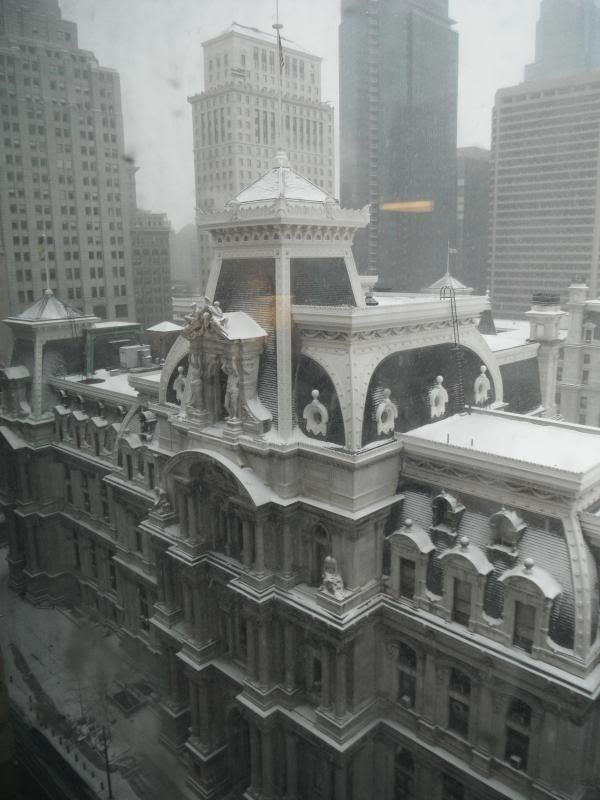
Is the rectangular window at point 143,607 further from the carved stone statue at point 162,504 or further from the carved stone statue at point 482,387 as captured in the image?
the carved stone statue at point 482,387

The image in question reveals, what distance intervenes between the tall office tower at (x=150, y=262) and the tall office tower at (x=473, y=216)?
4712 cm

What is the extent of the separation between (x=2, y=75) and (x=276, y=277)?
1993 cm

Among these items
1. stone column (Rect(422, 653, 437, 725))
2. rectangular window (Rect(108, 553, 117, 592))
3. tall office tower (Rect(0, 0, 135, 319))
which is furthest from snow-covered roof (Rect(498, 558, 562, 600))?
rectangular window (Rect(108, 553, 117, 592))

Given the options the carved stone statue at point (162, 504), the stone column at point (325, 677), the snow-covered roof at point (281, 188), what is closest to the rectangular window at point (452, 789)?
the stone column at point (325, 677)

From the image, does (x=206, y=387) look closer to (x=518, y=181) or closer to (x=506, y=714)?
(x=506, y=714)

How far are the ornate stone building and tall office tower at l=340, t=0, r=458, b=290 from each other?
16825 millimetres

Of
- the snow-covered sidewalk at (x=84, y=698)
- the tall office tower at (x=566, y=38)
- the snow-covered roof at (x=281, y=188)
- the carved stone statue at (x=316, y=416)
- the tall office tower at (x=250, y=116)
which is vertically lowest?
the snow-covered sidewalk at (x=84, y=698)

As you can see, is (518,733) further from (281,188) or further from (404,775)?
(281,188)

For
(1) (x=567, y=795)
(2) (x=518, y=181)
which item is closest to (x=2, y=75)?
(1) (x=567, y=795)

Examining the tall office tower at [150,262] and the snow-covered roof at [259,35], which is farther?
the tall office tower at [150,262]

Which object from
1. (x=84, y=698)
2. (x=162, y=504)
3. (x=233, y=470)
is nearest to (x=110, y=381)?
(x=162, y=504)

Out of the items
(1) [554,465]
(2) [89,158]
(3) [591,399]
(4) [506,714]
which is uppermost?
(2) [89,158]

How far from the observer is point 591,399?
2515 inches

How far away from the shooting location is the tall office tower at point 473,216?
296ft
